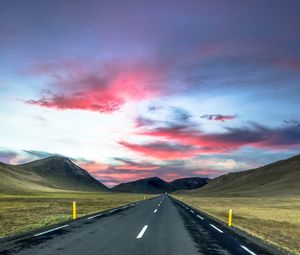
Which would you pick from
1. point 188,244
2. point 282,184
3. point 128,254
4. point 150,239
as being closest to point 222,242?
point 188,244

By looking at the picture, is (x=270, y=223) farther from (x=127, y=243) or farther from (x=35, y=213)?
(x=35, y=213)

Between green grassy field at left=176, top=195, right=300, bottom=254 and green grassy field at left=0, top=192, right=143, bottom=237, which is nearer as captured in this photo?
green grassy field at left=176, top=195, right=300, bottom=254

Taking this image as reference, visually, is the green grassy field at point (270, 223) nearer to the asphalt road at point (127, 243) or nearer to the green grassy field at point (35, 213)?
the asphalt road at point (127, 243)

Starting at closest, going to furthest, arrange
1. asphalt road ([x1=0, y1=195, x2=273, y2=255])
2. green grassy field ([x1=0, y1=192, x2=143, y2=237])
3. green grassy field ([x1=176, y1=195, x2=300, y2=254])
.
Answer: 1. asphalt road ([x1=0, y1=195, x2=273, y2=255])
2. green grassy field ([x1=176, y1=195, x2=300, y2=254])
3. green grassy field ([x1=0, y1=192, x2=143, y2=237])

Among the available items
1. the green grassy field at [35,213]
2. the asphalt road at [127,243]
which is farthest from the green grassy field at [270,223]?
the green grassy field at [35,213]

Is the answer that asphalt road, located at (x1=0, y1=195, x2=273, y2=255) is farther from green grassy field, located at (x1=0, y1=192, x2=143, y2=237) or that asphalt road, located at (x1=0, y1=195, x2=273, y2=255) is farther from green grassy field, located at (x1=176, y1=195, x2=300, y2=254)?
green grassy field, located at (x1=0, y1=192, x2=143, y2=237)

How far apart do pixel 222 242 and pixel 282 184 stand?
18927cm

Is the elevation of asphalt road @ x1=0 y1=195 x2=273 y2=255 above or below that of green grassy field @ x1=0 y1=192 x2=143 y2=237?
below

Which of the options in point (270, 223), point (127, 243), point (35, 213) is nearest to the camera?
point (127, 243)

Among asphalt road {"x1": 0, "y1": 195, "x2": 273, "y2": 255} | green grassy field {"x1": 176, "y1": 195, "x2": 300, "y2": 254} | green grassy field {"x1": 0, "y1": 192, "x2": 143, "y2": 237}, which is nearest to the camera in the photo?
asphalt road {"x1": 0, "y1": 195, "x2": 273, "y2": 255}

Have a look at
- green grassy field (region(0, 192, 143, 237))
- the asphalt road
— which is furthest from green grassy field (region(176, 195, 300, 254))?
green grassy field (region(0, 192, 143, 237))

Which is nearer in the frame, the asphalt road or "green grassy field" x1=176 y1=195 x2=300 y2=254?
the asphalt road

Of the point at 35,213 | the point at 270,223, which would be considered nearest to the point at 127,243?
the point at 270,223

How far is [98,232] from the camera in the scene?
18.3 metres
